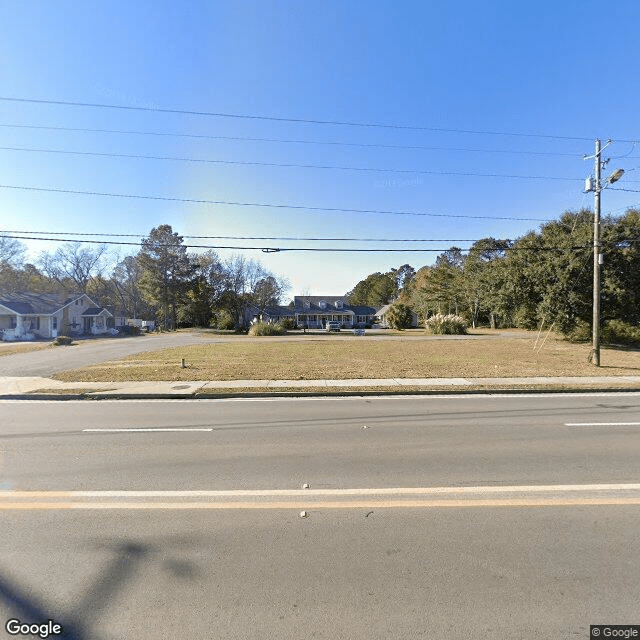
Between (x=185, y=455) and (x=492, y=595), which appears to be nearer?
(x=492, y=595)

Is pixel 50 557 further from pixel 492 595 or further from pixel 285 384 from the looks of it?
pixel 285 384

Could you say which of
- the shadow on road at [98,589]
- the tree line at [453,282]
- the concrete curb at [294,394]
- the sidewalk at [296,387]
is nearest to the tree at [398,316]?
the tree line at [453,282]

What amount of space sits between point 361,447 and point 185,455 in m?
2.55

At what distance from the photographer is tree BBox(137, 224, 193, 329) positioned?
5716 centimetres

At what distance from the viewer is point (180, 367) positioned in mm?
15133

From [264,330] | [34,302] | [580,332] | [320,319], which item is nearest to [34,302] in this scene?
[34,302]

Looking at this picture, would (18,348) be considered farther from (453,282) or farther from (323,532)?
(453,282)

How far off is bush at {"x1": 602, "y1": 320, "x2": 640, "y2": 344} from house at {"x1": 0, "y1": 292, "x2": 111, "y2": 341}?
169ft

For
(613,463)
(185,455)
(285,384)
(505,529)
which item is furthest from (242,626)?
(285,384)

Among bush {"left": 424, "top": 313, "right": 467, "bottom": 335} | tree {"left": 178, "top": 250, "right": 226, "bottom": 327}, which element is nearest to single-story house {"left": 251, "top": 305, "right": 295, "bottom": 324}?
tree {"left": 178, "top": 250, "right": 226, "bottom": 327}

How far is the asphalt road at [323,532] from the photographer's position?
236 cm

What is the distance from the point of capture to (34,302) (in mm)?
42500

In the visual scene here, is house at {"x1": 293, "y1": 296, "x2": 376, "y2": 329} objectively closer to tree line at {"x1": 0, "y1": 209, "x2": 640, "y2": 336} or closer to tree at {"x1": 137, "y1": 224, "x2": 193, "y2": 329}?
tree line at {"x1": 0, "y1": 209, "x2": 640, "y2": 336}

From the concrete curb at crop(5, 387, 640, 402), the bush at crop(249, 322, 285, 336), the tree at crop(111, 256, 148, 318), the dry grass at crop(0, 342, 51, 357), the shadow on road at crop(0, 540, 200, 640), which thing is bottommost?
the dry grass at crop(0, 342, 51, 357)
